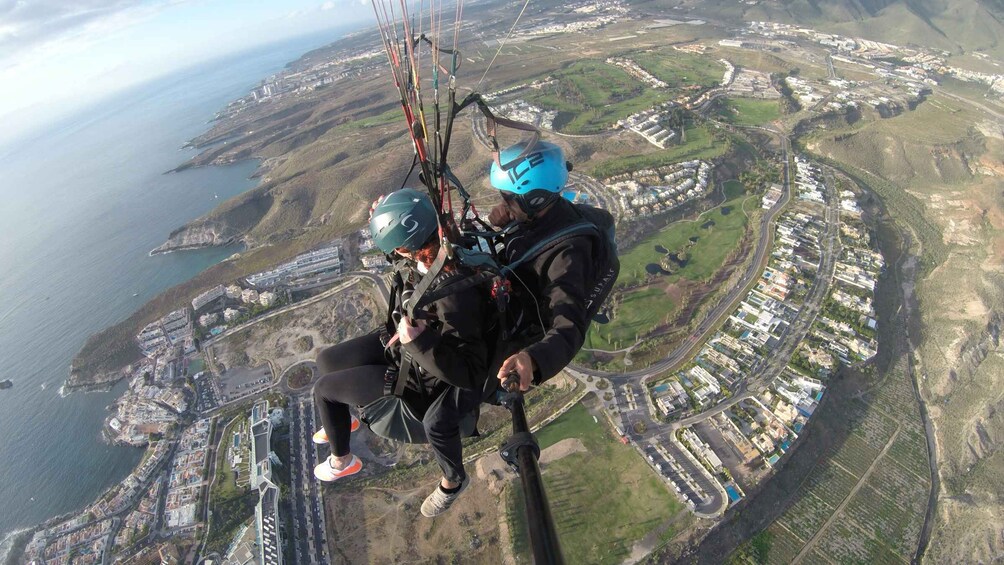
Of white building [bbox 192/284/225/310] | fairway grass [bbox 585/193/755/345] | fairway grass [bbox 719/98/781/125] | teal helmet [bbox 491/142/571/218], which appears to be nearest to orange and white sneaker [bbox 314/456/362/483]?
teal helmet [bbox 491/142/571/218]

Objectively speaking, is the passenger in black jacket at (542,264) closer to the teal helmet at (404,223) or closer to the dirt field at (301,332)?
the teal helmet at (404,223)

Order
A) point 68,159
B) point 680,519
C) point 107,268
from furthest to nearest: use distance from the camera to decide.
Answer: point 68,159
point 107,268
point 680,519

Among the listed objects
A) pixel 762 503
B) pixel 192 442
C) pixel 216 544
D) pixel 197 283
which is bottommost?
pixel 762 503

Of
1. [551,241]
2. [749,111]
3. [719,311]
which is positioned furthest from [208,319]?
[749,111]

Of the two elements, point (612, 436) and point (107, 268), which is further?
point (107, 268)

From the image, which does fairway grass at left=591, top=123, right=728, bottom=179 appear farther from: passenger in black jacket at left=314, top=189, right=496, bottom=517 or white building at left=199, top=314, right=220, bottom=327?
passenger in black jacket at left=314, top=189, right=496, bottom=517

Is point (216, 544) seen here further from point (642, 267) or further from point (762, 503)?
point (642, 267)

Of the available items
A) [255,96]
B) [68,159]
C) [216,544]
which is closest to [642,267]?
[216,544]
